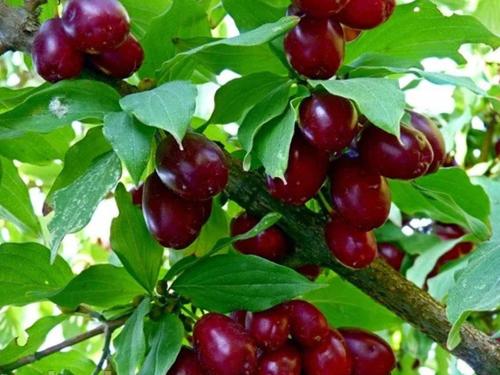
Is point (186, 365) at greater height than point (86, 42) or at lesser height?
lesser

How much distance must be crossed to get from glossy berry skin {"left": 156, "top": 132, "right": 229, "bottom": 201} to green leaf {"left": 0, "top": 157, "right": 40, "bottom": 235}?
0.24 meters

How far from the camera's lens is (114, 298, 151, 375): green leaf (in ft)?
2.50

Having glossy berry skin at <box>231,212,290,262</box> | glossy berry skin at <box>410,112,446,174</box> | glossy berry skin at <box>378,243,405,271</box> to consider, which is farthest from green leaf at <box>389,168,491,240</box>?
glossy berry skin at <box>378,243,405,271</box>

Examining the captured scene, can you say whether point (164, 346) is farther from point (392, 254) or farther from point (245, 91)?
point (392, 254)

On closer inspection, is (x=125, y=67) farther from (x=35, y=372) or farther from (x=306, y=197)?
(x=35, y=372)

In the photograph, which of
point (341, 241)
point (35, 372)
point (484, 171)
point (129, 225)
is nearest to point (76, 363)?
point (35, 372)

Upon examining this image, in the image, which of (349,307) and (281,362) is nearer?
(281,362)

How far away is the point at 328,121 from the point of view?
0.72 meters

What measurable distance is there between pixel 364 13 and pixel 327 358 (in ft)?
1.02

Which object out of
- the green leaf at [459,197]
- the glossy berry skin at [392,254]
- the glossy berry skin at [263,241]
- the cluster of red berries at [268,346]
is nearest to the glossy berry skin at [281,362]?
the cluster of red berries at [268,346]

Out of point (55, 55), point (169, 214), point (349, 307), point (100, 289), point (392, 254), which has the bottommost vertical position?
point (392, 254)

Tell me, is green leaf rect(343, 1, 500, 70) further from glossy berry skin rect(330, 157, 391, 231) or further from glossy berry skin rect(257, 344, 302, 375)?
glossy berry skin rect(257, 344, 302, 375)

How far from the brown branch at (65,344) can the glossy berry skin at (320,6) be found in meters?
0.36

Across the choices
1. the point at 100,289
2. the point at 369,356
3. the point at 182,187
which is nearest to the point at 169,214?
the point at 182,187
